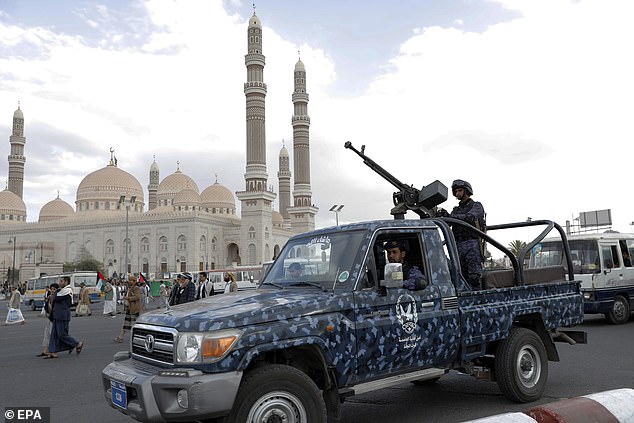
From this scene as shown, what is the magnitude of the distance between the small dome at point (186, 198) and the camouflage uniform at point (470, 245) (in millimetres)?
Result: 70101

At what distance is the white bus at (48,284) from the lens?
30.4 m

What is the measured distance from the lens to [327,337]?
4.02m

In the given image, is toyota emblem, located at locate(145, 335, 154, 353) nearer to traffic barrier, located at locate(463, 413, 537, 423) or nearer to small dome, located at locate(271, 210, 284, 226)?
traffic barrier, located at locate(463, 413, 537, 423)

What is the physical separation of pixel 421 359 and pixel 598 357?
15.6ft

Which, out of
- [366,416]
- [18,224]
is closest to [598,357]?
[366,416]

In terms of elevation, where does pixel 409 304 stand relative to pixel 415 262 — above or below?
below

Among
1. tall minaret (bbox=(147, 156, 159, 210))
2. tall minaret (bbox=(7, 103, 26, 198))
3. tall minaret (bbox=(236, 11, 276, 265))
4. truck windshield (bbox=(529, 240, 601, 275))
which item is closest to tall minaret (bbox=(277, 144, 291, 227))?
tall minaret (bbox=(236, 11, 276, 265))

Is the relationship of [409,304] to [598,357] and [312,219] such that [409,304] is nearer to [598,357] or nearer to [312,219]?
[598,357]

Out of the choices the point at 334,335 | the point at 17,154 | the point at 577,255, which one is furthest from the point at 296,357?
the point at 17,154

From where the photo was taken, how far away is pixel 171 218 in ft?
221

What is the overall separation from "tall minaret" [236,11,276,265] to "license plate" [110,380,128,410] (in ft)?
188

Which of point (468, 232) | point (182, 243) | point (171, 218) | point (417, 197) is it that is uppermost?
point (171, 218)

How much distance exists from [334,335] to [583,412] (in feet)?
5.60

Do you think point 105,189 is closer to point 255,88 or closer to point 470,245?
point 255,88
